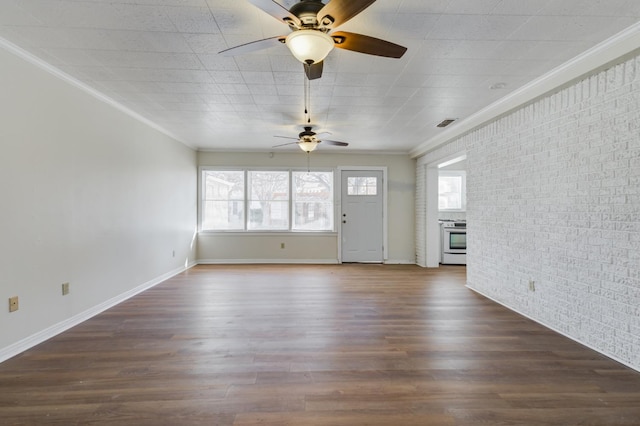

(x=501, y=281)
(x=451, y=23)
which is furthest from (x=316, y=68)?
(x=501, y=281)

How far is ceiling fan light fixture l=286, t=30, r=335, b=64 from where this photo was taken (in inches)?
66.1

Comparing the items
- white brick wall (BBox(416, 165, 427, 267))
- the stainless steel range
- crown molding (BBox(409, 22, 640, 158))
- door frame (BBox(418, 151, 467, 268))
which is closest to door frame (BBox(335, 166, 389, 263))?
white brick wall (BBox(416, 165, 427, 267))

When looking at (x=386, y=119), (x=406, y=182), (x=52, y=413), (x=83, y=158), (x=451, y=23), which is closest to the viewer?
(x=52, y=413)

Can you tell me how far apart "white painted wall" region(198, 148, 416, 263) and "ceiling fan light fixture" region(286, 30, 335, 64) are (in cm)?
467

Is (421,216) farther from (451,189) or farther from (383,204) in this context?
(451,189)

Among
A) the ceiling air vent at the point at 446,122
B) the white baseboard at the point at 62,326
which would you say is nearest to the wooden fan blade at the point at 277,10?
the white baseboard at the point at 62,326

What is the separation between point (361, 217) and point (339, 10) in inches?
208

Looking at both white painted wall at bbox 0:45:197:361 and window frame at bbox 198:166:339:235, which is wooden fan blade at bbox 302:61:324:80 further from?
window frame at bbox 198:166:339:235

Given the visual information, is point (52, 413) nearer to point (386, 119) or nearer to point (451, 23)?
point (451, 23)

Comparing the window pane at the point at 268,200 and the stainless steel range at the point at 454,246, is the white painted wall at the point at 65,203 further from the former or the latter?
the stainless steel range at the point at 454,246

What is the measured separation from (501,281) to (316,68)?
3.42 metres

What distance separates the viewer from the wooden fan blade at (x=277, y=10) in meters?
1.47

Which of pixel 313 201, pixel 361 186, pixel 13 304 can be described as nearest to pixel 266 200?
pixel 313 201

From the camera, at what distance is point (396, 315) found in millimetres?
3297
